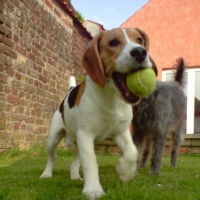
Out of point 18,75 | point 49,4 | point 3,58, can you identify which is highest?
point 49,4

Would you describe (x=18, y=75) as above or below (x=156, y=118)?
above

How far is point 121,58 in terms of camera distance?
8.02ft

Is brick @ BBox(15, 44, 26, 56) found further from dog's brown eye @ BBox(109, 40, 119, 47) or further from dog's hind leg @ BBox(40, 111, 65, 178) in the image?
dog's brown eye @ BBox(109, 40, 119, 47)

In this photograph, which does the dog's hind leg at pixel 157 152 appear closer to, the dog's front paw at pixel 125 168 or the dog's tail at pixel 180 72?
the dog's front paw at pixel 125 168

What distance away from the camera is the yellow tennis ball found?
2.45m

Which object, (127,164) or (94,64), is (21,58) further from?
(127,164)

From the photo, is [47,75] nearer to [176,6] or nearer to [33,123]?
[33,123]

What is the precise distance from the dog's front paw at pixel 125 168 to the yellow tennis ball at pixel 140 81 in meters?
0.60

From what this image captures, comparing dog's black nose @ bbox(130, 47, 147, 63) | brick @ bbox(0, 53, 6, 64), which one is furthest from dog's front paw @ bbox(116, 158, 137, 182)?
brick @ bbox(0, 53, 6, 64)

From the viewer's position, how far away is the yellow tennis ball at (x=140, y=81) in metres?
2.45

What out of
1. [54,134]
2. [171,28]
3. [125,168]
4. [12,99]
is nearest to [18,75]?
[12,99]

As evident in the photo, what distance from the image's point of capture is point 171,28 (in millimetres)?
11664

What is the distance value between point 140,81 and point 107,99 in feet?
1.25

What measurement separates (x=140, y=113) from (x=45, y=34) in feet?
14.7
